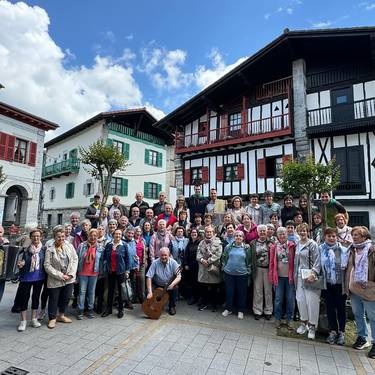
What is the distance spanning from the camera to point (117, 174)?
2516cm

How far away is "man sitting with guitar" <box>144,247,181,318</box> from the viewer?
5941 millimetres

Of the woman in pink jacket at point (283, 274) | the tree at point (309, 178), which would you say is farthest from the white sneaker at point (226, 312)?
the tree at point (309, 178)

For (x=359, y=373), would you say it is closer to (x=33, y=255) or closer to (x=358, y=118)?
(x=33, y=255)

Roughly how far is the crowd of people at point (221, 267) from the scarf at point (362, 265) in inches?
0.5

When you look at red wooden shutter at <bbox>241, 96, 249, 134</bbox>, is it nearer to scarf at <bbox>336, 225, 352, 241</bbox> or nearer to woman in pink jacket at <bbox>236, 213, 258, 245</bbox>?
woman in pink jacket at <bbox>236, 213, 258, 245</bbox>

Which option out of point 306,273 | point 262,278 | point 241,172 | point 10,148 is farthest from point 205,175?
point 10,148

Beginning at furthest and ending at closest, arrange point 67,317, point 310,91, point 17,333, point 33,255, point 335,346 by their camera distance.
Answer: point 310,91, point 67,317, point 33,255, point 17,333, point 335,346

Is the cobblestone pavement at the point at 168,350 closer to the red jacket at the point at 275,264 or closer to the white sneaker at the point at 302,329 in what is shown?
the white sneaker at the point at 302,329

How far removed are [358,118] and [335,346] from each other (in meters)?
12.1

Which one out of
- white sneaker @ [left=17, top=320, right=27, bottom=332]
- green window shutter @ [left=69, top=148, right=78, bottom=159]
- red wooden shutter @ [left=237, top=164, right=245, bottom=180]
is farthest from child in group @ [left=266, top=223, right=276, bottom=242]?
→ green window shutter @ [left=69, top=148, right=78, bottom=159]

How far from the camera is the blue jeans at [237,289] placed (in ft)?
19.0

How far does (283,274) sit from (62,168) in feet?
87.3

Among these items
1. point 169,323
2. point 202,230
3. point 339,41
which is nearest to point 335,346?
point 169,323

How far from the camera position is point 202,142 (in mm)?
18438
